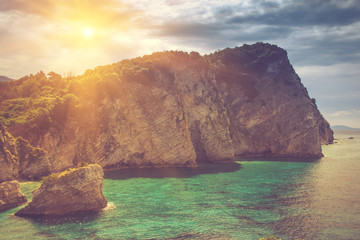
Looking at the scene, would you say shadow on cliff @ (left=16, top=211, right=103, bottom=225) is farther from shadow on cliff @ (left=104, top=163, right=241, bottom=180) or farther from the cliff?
shadow on cliff @ (left=104, top=163, right=241, bottom=180)

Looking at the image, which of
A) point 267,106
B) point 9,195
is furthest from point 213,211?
point 267,106

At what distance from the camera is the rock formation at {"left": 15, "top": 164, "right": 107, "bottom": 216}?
105ft

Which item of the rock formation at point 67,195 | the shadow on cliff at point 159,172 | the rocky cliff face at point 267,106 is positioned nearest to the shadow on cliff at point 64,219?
Answer: the rock formation at point 67,195

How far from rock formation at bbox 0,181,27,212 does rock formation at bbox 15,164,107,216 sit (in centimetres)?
362

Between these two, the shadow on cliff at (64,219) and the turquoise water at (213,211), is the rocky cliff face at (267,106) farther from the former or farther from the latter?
the shadow on cliff at (64,219)

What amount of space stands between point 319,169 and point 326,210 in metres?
36.4

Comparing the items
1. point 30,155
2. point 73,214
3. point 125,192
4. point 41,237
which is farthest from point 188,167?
point 41,237

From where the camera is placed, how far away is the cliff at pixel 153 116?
6259 centimetres

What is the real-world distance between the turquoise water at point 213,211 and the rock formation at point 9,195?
1.56 m

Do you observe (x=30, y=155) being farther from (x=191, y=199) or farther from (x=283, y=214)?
(x=283, y=214)

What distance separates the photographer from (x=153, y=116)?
72.6 metres

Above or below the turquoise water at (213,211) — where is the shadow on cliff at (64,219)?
above

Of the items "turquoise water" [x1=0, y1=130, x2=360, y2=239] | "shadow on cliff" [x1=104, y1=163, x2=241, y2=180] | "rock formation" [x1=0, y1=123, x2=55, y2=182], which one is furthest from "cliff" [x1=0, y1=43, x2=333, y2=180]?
"turquoise water" [x1=0, y1=130, x2=360, y2=239]

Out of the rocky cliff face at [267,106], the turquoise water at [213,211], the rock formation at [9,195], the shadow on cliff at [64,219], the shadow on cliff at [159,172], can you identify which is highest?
the rocky cliff face at [267,106]
